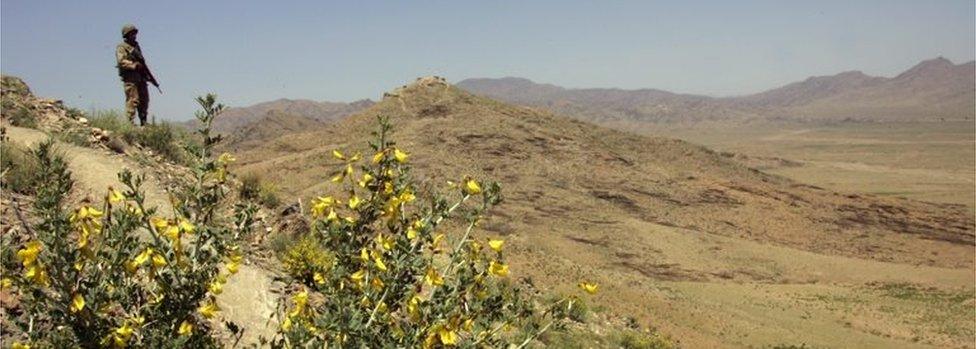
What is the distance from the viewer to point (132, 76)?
11211 mm

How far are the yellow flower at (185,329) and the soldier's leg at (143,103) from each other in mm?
9819

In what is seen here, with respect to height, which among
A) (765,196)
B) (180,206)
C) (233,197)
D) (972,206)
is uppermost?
(180,206)

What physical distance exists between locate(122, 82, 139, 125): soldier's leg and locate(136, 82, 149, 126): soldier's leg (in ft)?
0.26

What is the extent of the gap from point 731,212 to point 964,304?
413 inches

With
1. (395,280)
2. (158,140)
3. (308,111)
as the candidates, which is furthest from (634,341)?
(308,111)

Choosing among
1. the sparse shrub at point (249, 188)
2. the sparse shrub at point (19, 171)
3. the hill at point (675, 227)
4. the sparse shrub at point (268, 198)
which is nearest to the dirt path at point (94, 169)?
the sparse shrub at point (19, 171)

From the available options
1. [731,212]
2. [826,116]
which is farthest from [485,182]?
[826,116]

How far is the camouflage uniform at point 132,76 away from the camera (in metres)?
10.9

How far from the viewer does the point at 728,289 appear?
22844mm

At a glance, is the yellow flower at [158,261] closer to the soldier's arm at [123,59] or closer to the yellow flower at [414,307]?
the yellow flower at [414,307]

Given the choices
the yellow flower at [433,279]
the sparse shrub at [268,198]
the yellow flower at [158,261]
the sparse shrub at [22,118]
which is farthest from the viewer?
the sparse shrub at [268,198]

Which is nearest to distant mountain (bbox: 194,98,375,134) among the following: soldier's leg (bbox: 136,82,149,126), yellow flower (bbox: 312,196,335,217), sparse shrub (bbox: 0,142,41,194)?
soldier's leg (bbox: 136,82,149,126)

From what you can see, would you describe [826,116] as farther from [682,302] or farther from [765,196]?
[682,302]

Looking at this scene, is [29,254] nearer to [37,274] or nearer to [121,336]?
[37,274]
